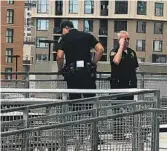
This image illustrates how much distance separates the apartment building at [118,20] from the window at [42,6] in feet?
1.12

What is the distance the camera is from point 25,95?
25.9 feet

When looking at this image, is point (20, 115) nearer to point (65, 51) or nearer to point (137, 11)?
point (65, 51)

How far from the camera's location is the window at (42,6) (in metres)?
88.8

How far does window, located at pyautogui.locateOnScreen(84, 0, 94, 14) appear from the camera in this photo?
85812 mm

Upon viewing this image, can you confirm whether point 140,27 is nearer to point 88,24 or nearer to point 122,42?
point 88,24

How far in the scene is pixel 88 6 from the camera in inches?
3418

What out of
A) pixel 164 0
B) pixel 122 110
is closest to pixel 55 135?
pixel 122 110

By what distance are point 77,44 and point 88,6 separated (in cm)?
7978

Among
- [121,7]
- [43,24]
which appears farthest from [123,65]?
[43,24]

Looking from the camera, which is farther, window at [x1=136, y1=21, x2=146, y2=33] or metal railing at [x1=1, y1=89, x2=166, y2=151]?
window at [x1=136, y1=21, x2=146, y2=33]

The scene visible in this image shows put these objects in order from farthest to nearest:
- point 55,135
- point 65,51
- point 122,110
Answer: point 65,51 → point 122,110 → point 55,135

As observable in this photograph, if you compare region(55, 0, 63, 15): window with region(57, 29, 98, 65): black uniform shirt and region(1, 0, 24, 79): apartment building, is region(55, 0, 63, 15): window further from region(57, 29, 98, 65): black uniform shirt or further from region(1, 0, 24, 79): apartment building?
region(57, 29, 98, 65): black uniform shirt

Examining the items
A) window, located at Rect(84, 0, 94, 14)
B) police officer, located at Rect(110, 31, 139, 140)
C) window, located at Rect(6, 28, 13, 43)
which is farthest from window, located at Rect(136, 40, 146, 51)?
police officer, located at Rect(110, 31, 139, 140)

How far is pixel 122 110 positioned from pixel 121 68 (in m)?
2.39
